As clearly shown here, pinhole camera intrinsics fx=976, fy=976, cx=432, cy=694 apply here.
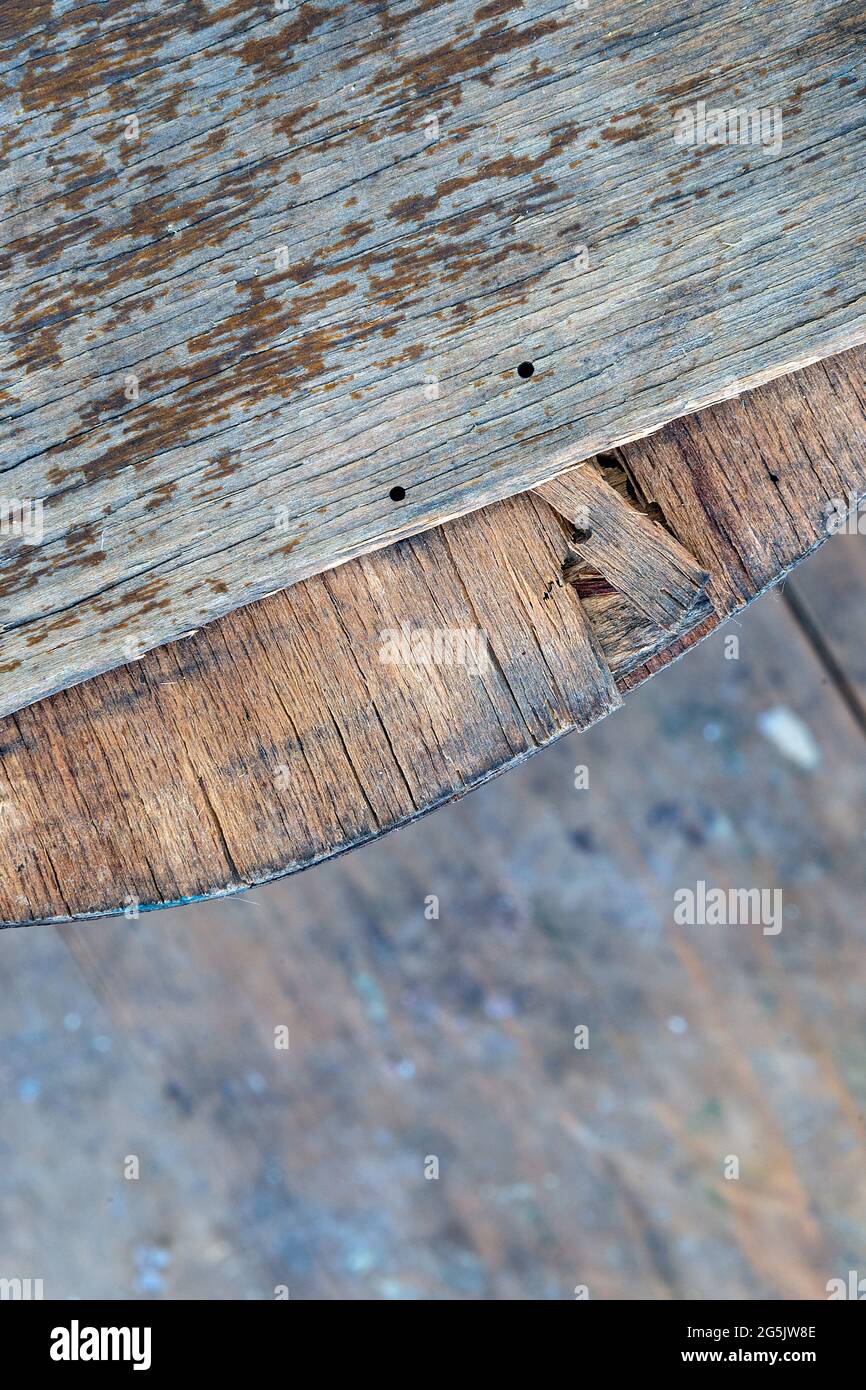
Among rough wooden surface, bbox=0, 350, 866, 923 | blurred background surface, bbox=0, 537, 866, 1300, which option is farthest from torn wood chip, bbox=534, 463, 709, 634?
blurred background surface, bbox=0, 537, 866, 1300

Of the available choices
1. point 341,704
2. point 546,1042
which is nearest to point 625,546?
point 341,704

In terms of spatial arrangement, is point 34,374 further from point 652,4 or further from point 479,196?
point 652,4

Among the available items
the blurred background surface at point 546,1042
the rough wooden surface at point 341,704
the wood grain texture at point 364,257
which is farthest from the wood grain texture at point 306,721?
the blurred background surface at point 546,1042

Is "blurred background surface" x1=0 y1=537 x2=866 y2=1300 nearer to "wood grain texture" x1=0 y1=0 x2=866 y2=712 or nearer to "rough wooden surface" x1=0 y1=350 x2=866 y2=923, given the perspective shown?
"rough wooden surface" x1=0 y1=350 x2=866 y2=923

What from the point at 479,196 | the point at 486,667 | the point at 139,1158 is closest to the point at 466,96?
the point at 479,196

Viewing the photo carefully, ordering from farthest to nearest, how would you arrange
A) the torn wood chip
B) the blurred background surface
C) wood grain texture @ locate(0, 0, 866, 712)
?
the blurred background surface < the torn wood chip < wood grain texture @ locate(0, 0, 866, 712)

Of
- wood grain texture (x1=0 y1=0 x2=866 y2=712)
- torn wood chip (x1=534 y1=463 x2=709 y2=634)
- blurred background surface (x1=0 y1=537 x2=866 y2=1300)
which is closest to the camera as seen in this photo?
wood grain texture (x1=0 y1=0 x2=866 y2=712)
